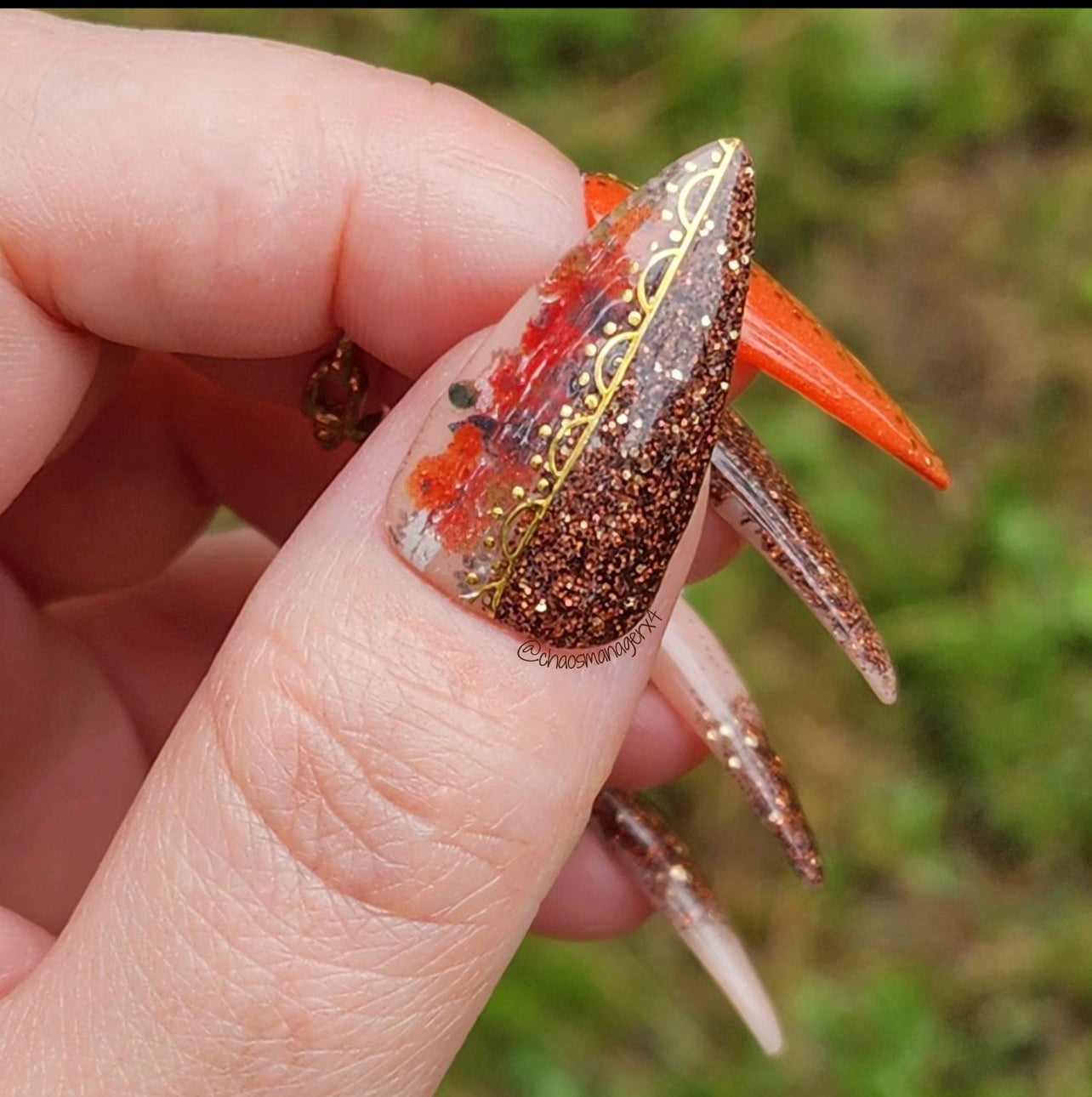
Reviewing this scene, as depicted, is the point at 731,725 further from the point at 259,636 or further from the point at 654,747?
the point at 259,636

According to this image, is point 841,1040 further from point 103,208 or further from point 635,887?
point 103,208

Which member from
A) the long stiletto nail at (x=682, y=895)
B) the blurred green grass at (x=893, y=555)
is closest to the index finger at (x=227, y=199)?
the long stiletto nail at (x=682, y=895)

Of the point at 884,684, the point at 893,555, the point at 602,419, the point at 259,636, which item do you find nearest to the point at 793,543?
the point at 884,684

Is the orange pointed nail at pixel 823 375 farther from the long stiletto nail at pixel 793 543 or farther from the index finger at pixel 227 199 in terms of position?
the index finger at pixel 227 199

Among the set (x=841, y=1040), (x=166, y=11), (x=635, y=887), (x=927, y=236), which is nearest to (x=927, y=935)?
(x=841, y=1040)

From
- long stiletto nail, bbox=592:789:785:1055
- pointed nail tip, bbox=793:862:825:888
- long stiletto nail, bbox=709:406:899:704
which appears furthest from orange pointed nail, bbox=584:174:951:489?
long stiletto nail, bbox=592:789:785:1055

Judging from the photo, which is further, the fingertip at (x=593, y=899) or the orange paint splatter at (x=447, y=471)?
the fingertip at (x=593, y=899)

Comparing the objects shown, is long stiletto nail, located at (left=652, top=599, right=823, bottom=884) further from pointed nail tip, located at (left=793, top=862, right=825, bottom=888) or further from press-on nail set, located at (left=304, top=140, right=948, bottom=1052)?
press-on nail set, located at (left=304, top=140, right=948, bottom=1052)
